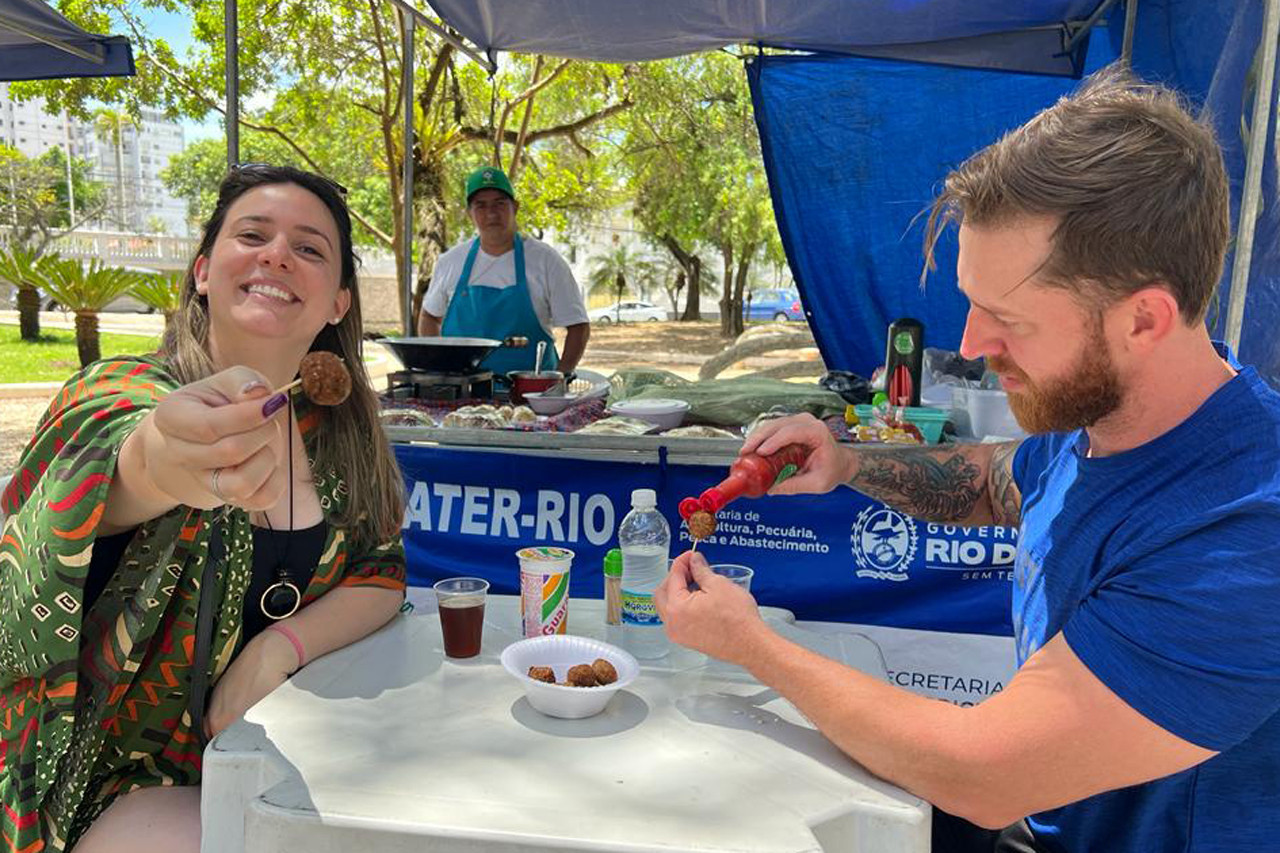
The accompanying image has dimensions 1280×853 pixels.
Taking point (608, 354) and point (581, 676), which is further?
point (608, 354)

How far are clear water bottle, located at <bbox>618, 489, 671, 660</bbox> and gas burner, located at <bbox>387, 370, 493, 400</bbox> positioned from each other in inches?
72.3

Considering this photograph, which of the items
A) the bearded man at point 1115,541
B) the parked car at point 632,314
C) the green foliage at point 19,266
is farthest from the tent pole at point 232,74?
the parked car at point 632,314

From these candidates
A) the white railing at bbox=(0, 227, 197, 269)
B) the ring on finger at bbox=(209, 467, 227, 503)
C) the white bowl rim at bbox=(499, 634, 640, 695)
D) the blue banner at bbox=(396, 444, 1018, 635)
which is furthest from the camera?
the white railing at bbox=(0, 227, 197, 269)

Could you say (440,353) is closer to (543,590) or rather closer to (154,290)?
(543,590)

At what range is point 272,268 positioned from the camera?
2.04 meters

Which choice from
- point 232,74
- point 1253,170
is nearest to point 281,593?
point 1253,170

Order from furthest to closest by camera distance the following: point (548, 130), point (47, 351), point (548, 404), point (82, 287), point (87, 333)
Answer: point (47, 351) → point (548, 130) → point (87, 333) → point (82, 287) → point (548, 404)

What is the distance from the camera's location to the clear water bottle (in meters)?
2.01

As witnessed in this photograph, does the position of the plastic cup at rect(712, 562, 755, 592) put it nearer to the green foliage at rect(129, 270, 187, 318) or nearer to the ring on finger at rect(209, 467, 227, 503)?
the ring on finger at rect(209, 467, 227, 503)

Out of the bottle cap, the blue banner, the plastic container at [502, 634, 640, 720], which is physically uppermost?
the bottle cap

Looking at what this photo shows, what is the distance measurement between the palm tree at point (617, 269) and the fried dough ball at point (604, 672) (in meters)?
41.9

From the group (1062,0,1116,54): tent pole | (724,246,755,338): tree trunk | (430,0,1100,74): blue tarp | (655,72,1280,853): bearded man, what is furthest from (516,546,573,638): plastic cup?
(724,246,755,338): tree trunk

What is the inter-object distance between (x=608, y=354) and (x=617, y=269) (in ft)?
62.8

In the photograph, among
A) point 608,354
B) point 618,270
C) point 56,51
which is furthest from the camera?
point 618,270
